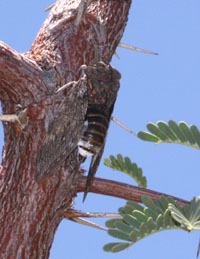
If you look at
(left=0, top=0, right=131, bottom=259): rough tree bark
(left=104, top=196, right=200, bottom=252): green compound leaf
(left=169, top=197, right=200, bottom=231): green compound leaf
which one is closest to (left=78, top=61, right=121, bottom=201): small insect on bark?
(left=0, top=0, right=131, bottom=259): rough tree bark

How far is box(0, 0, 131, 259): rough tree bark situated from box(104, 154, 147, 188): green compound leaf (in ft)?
4.30

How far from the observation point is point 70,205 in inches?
Answer: 216

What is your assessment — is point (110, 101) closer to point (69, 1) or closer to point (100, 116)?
point (100, 116)

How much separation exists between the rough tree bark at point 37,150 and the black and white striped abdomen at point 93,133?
104 millimetres

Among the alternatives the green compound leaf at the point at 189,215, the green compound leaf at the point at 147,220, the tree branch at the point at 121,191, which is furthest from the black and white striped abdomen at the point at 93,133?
the green compound leaf at the point at 189,215

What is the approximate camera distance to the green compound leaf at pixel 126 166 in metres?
6.71

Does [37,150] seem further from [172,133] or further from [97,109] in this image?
[172,133]

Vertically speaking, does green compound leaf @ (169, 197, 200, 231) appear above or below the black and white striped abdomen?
below

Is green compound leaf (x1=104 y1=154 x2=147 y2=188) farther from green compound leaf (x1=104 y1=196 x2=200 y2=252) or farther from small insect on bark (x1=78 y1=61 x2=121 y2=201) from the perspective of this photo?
green compound leaf (x1=104 y1=196 x2=200 y2=252)

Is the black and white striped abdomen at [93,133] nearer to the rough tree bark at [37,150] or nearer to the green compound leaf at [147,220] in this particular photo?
the rough tree bark at [37,150]

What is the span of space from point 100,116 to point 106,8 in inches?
50.7

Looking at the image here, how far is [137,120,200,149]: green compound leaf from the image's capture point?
597cm

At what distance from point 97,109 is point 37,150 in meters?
0.95

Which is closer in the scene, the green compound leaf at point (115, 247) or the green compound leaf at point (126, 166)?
the green compound leaf at point (115, 247)
